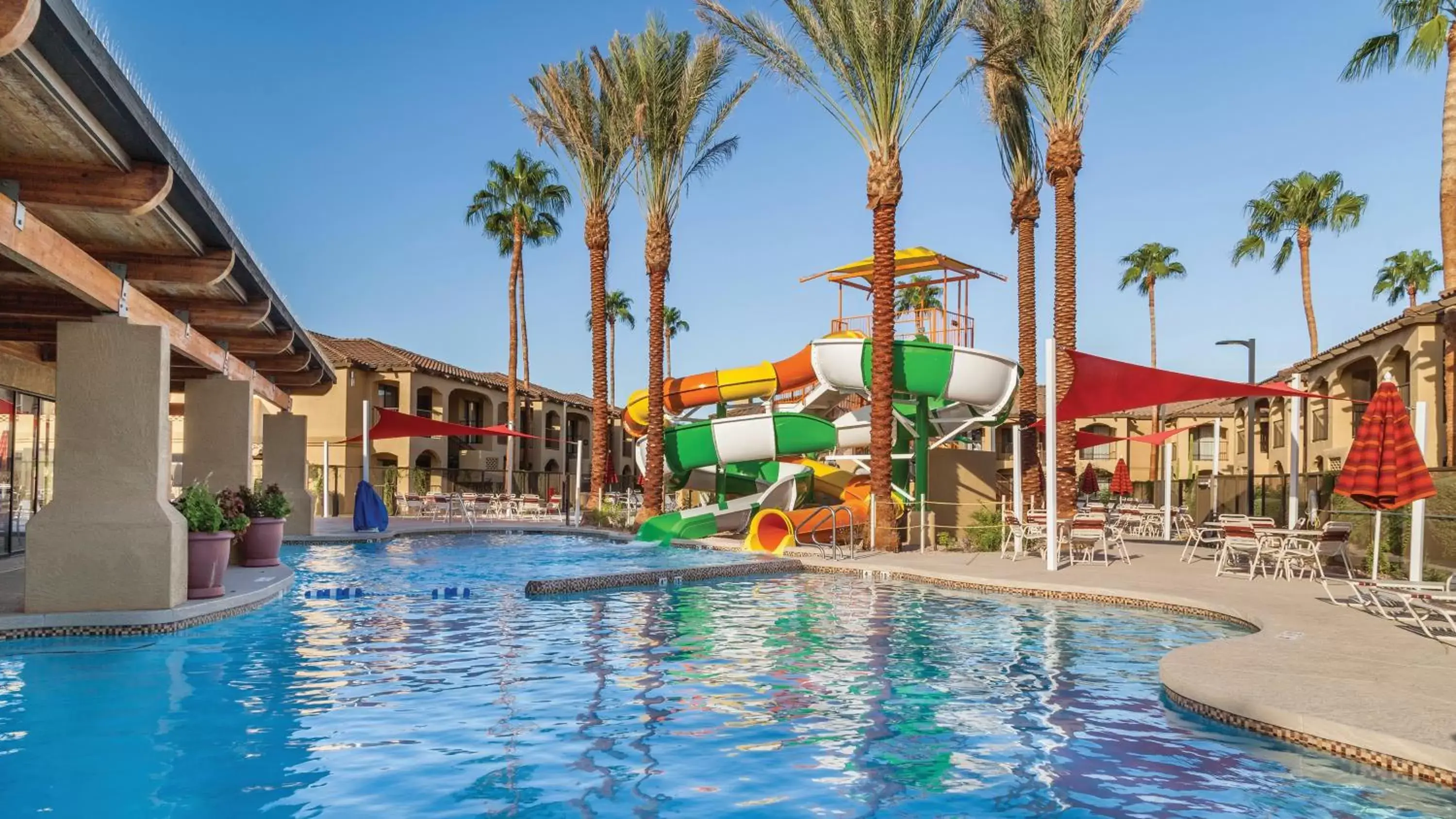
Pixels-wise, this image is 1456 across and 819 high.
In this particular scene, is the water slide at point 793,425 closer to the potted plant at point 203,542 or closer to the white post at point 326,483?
the white post at point 326,483

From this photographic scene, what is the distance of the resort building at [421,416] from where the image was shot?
133 feet

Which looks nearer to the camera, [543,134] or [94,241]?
[94,241]

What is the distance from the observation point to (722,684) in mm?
8094

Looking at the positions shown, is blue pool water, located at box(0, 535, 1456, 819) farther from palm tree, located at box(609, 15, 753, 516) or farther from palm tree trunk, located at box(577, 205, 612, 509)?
palm tree trunk, located at box(577, 205, 612, 509)

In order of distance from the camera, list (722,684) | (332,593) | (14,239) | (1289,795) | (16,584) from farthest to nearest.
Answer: (332,593)
(16,584)
(722,684)
(14,239)
(1289,795)

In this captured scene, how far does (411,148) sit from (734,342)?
1964cm

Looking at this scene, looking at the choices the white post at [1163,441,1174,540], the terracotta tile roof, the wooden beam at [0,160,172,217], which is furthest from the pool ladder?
the terracotta tile roof

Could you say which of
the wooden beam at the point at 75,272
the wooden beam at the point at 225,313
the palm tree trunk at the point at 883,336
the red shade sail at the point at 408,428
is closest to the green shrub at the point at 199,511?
the wooden beam at the point at 75,272

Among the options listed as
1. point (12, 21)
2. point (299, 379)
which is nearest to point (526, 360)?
point (299, 379)

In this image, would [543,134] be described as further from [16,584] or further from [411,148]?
[16,584]

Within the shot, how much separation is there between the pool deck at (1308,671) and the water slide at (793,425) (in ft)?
26.1

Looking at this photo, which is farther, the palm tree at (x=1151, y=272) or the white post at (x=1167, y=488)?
the palm tree at (x=1151, y=272)

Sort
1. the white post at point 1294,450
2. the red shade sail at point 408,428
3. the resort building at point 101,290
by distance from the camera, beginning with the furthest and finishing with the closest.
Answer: the red shade sail at point 408,428
the white post at point 1294,450
the resort building at point 101,290

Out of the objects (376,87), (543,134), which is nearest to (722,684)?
(376,87)
